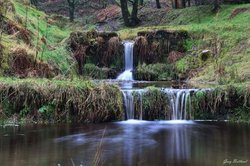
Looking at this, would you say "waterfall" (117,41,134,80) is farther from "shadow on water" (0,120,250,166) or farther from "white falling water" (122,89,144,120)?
"shadow on water" (0,120,250,166)

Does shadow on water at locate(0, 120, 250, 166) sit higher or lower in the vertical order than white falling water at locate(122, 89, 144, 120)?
lower

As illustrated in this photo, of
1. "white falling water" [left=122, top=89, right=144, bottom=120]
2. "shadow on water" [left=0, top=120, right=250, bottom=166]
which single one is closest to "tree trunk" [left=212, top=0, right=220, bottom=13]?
"white falling water" [left=122, top=89, right=144, bottom=120]

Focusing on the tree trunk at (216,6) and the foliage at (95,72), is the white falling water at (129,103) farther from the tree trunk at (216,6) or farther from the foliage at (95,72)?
the tree trunk at (216,6)

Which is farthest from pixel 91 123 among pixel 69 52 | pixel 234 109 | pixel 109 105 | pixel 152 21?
pixel 152 21

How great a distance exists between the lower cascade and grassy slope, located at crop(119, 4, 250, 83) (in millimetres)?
2520

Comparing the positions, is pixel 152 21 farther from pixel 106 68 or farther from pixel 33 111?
pixel 33 111

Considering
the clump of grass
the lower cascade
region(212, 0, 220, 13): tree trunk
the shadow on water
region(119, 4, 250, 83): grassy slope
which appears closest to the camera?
the shadow on water

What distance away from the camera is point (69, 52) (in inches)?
977

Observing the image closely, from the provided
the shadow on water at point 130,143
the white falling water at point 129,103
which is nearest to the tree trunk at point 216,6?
the white falling water at point 129,103

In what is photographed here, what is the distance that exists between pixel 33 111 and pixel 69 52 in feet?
33.1

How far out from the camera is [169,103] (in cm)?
1627

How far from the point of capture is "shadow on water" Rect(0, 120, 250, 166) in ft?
32.5

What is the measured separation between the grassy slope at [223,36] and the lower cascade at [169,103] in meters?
2.52

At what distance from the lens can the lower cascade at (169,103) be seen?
16.2 m
